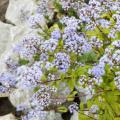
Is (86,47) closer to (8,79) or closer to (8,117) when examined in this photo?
(8,79)


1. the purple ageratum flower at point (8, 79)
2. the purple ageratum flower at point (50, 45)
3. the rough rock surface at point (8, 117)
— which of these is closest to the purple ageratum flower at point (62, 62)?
the purple ageratum flower at point (50, 45)

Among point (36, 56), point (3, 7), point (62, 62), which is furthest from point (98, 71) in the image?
point (3, 7)

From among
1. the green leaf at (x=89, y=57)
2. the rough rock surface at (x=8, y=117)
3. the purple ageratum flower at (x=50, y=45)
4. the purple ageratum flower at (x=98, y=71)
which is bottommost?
the rough rock surface at (x=8, y=117)

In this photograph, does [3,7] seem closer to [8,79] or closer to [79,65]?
[8,79]

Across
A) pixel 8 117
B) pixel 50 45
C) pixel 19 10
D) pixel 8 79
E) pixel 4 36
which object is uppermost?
pixel 19 10

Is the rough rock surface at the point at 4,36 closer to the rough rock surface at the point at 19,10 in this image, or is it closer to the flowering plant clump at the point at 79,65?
the rough rock surface at the point at 19,10

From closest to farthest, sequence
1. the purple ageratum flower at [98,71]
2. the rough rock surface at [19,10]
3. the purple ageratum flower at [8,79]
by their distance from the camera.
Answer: the purple ageratum flower at [98,71]
the purple ageratum flower at [8,79]
the rough rock surface at [19,10]

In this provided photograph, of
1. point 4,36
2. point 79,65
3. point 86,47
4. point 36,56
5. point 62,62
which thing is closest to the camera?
point 62,62

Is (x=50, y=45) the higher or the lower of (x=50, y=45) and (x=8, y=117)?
the higher

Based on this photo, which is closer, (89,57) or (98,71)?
(98,71)

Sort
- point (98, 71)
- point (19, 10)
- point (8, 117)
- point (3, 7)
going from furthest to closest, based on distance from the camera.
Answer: point (3, 7)
point (19, 10)
point (8, 117)
point (98, 71)
